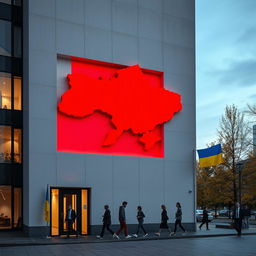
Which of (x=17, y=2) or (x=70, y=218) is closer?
(x=70, y=218)

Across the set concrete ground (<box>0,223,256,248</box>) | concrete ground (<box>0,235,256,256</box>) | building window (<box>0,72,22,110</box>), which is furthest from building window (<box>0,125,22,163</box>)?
concrete ground (<box>0,235,256,256</box>)

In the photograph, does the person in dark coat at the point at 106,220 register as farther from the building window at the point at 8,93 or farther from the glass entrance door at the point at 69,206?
the building window at the point at 8,93

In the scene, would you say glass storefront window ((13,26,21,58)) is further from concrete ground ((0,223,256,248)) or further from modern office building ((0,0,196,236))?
concrete ground ((0,223,256,248))

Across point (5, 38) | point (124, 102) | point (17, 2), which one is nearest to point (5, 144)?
point (5, 38)

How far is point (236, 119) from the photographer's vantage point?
122 ft

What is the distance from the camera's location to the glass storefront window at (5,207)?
2252 cm

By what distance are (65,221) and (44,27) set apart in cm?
1068

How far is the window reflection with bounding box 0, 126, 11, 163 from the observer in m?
22.8

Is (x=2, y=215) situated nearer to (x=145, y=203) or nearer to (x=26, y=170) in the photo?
(x=26, y=170)

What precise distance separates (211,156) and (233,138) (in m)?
11.5

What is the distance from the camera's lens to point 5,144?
2298 centimetres

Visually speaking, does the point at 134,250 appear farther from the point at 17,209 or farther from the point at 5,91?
the point at 5,91

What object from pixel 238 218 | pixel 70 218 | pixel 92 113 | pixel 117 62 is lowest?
pixel 238 218

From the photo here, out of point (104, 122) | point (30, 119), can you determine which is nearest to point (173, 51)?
point (104, 122)
